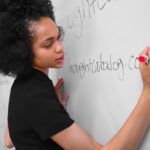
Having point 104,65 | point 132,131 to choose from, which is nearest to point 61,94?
point 104,65

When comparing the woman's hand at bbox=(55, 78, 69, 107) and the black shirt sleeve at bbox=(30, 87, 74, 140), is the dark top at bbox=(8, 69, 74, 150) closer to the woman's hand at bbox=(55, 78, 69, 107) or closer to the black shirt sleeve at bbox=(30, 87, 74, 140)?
the black shirt sleeve at bbox=(30, 87, 74, 140)

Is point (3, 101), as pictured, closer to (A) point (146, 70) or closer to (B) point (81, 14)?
(B) point (81, 14)

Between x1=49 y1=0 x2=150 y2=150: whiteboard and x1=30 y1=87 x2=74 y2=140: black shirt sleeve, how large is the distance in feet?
0.50

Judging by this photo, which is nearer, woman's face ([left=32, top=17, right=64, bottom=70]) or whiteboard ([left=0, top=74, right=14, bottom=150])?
woman's face ([left=32, top=17, right=64, bottom=70])

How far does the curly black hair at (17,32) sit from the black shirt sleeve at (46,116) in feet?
0.31

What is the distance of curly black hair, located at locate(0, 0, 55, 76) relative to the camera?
28.4 inches

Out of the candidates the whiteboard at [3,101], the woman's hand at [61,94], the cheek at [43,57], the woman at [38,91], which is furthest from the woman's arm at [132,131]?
the whiteboard at [3,101]

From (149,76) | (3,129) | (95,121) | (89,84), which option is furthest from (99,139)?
(3,129)

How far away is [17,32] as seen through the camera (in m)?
0.72

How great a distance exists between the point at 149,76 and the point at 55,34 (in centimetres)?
25

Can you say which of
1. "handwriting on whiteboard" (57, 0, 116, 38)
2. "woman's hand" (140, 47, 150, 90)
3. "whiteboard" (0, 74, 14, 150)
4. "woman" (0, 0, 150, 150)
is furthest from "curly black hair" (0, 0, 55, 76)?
"whiteboard" (0, 74, 14, 150)

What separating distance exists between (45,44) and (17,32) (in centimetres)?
7

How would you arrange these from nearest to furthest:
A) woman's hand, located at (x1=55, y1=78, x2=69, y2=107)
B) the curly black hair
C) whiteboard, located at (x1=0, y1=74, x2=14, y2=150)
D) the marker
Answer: the marker → the curly black hair → woman's hand, located at (x1=55, y1=78, x2=69, y2=107) → whiteboard, located at (x1=0, y1=74, x2=14, y2=150)

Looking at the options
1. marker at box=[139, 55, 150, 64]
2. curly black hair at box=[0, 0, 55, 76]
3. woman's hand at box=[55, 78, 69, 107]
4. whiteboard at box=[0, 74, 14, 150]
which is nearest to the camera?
marker at box=[139, 55, 150, 64]
